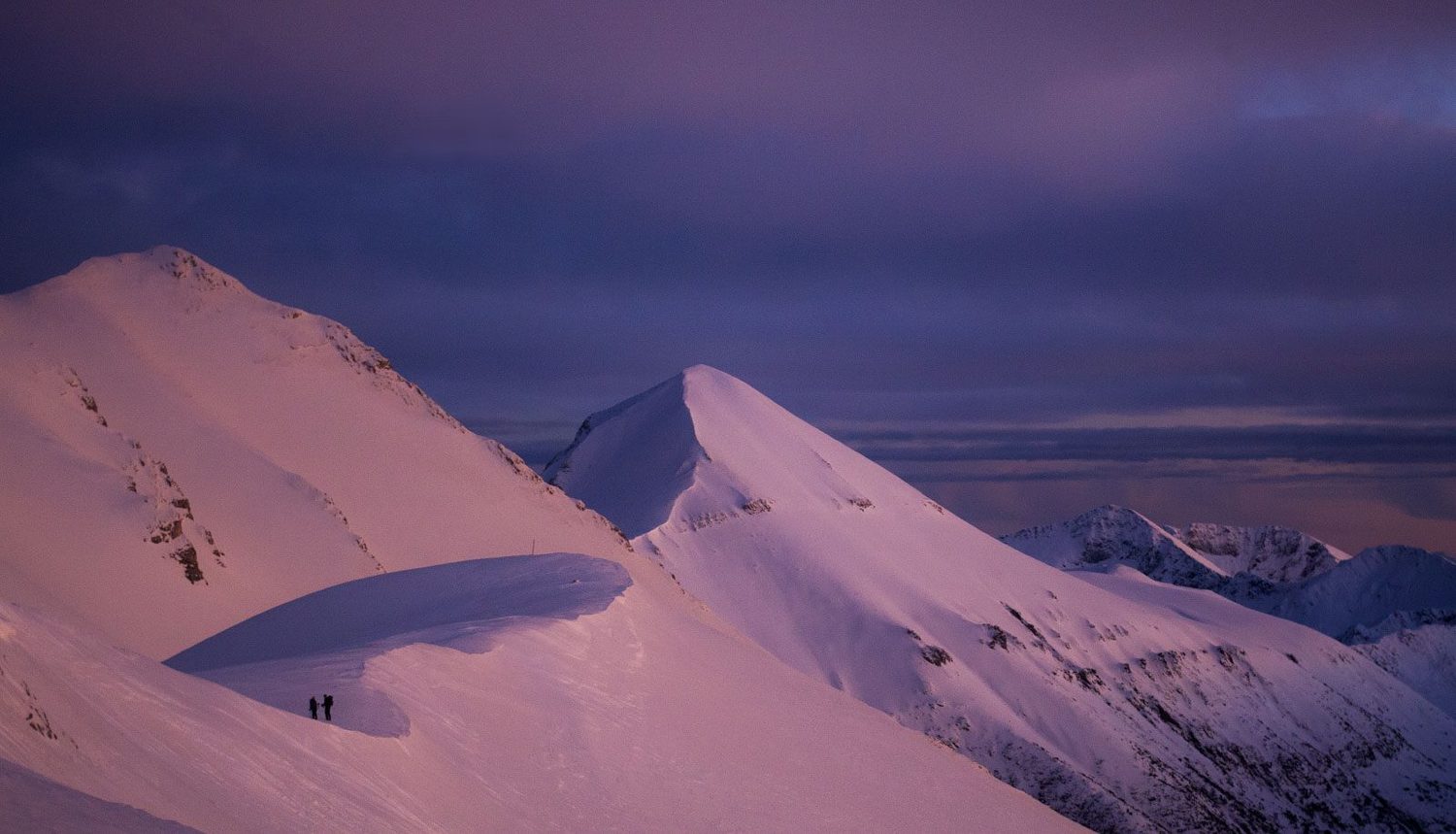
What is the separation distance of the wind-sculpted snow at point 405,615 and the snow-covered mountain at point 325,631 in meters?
0.19

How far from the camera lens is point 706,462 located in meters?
160

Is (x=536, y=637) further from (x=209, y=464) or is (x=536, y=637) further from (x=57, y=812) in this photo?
(x=209, y=464)

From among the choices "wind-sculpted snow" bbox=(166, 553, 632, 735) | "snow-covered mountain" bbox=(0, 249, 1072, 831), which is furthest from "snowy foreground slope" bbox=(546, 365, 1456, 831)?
"wind-sculpted snow" bbox=(166, 553, 632, 735)

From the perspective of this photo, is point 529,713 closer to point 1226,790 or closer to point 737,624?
point 737,624

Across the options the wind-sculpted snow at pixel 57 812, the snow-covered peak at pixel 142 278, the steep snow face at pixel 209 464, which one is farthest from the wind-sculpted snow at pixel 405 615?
the snow-covered peak at pixel 142 278

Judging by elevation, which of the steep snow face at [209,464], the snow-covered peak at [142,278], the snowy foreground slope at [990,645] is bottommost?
the snowy foreground slope at [990,645]

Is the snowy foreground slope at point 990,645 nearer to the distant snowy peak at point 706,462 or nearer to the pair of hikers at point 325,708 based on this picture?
the distant snowy peak at point 706,462

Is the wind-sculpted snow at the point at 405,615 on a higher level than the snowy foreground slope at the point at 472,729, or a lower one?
higher

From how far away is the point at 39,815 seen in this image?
9148 millimetres

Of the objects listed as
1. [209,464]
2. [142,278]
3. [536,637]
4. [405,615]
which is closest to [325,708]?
[536,637]

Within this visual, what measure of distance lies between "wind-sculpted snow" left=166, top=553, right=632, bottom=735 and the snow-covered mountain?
0.19 m

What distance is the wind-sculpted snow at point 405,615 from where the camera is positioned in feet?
86.5

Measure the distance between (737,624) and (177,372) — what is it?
73.5m

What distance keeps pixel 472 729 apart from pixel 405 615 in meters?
16.4
